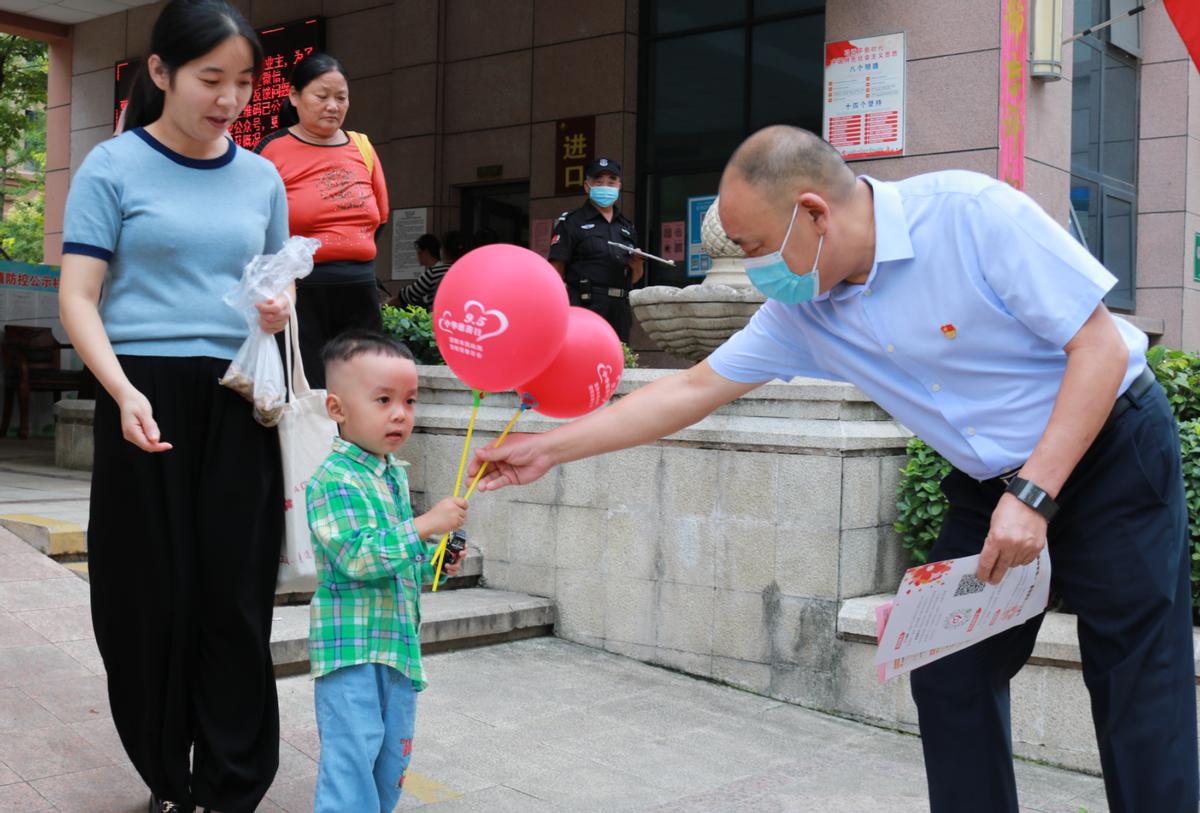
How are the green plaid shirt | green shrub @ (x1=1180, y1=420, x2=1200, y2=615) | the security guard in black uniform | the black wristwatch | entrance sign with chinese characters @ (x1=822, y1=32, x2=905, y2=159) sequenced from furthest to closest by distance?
1. entrance sign with chinese characters @ (x1=822, y1=32, x2=905, y2=159)
2. the security guard in black uniform
3. green shrub @ (x1=1180, y1=420, x2=1200, y2=615)
4. the green plaid shirt
5. the black wristwatch

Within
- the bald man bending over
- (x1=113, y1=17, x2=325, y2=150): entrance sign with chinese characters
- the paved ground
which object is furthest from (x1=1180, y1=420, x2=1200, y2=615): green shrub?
(x1=113, y1=17, x2=325, y2=150): entrance sign with chinese characters

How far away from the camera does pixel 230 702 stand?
127 inches

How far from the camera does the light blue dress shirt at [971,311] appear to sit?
7.80 feet

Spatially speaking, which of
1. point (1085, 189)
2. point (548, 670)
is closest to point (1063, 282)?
point (548, 670)

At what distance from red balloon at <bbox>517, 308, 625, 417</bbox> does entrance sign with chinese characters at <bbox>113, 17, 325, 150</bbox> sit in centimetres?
1111

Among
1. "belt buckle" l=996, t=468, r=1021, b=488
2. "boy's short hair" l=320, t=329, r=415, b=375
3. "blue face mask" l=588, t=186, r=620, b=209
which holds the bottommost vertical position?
"belt buckle" l=996, t=468, r=1021, b=488

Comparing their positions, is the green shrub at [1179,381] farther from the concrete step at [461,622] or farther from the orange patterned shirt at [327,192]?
the orange patterned shirt at [327,192]

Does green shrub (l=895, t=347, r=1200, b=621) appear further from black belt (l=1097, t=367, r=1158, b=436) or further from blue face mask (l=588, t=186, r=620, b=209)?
blue face mask (l=588, t=186, r=620, b=209)

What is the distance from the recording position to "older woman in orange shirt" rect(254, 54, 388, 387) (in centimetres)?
483

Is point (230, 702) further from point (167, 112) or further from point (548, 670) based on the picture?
point (548, 670)

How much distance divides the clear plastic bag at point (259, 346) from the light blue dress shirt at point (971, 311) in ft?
4.51

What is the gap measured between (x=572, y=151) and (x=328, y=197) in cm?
680

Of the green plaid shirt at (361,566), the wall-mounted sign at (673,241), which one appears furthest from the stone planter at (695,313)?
the wall-mounted sign at (673,241)

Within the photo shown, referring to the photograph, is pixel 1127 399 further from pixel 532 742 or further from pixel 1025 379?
pixel 532 742
